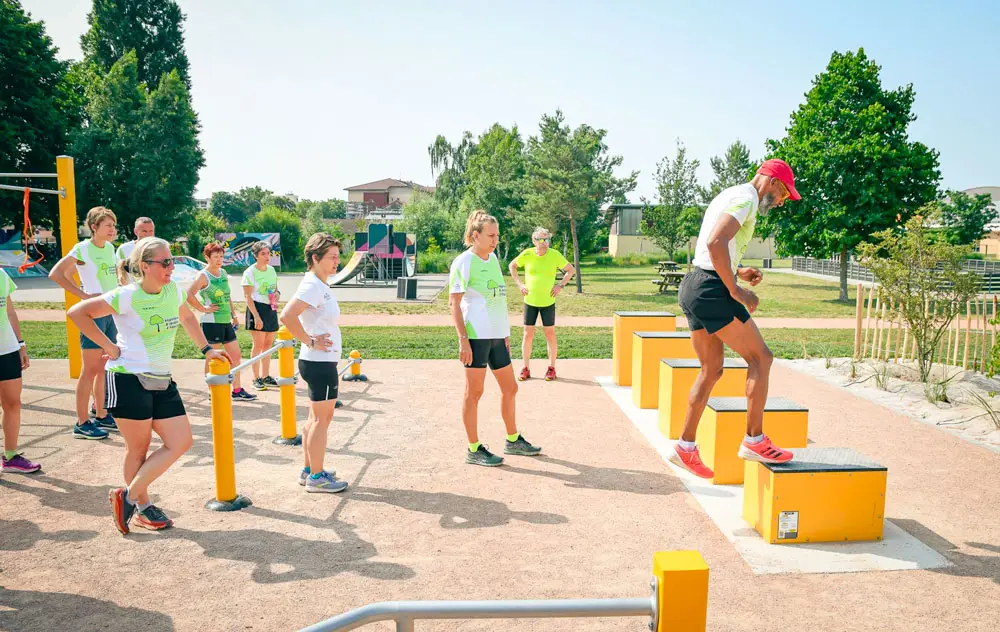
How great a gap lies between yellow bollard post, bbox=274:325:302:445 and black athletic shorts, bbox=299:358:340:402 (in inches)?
34.2

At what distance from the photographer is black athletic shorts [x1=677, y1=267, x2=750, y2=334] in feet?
14.7

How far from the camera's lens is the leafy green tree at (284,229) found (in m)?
50.4

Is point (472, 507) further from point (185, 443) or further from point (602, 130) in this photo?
point (602, 130)

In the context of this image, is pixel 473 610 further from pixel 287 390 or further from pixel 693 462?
pixel 287 390

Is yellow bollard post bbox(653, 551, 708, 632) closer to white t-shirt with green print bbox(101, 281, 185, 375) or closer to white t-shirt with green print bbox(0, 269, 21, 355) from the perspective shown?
white t-shirt with green print bbox(101, 281, 185, 375)

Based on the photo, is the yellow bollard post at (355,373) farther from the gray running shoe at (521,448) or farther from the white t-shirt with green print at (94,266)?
the gray running shoe at (521,448)

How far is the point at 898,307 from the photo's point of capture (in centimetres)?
930

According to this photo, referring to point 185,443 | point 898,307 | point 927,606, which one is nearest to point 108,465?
point 185,443

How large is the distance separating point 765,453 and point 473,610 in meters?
3.26

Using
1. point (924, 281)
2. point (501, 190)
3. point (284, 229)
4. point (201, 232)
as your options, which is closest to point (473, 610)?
point (924, 281)

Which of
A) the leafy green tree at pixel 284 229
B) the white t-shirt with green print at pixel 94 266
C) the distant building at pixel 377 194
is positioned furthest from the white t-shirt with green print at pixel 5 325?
the distant building at pixel 377 194

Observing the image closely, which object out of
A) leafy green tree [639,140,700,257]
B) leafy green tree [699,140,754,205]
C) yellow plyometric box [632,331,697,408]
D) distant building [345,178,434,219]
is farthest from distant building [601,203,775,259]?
yellow plyometric box [632,331,697,408]

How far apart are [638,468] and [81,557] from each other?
13.3ft

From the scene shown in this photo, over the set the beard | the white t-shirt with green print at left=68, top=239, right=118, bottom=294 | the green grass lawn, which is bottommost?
the green grass lawn
